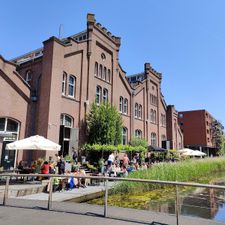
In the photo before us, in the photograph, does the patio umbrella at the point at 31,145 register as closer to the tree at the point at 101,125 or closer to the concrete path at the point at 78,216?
the concrete path at the point at 78,216

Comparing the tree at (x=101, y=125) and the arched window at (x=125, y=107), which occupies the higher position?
the arched window at (x=125, y=107)

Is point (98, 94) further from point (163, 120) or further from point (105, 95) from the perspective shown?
point (163, 120)

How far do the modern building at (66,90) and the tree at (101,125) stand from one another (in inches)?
23.4

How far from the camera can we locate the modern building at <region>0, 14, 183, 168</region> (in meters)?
17.6

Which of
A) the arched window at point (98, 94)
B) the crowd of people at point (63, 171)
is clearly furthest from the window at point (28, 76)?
the crowd of people at point (63, 171)

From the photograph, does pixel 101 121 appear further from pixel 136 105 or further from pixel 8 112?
pixel 136 105

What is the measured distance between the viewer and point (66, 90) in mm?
20938

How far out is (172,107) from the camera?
4041cm

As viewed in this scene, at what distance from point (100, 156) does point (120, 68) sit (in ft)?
38.3

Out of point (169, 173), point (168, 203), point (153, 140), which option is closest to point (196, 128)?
point (153, 140)

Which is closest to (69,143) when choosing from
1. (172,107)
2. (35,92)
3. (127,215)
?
(35,92)

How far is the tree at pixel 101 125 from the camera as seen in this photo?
21781 millimetres

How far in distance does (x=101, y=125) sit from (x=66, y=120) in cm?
302

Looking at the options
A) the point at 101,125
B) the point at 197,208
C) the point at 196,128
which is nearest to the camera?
the point at 197,208
